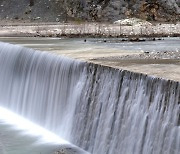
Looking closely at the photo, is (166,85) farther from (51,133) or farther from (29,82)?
(29,82)

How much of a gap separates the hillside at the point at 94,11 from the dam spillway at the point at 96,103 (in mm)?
30323

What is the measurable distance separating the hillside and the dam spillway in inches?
1194

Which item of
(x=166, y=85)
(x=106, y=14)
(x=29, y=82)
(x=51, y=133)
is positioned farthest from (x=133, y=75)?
(x=106, y=14)

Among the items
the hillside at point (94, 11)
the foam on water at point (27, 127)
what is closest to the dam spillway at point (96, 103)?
the foam on water at point (27, 127)

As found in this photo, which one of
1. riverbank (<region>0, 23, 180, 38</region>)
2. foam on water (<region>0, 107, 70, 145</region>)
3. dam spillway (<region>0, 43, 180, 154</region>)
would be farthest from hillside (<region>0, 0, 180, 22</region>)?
foam on water (<region>0, 107, 70, 145</region>)

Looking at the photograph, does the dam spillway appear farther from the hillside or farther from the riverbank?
the hillside

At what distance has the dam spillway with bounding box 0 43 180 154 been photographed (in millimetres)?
11352

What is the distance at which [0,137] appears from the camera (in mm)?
16078

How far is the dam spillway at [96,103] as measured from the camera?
37.2 ft

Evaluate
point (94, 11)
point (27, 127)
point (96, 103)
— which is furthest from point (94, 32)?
point (96, 103)

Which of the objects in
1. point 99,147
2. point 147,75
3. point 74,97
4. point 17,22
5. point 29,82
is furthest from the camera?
point 17,22

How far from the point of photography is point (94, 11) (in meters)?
51.0

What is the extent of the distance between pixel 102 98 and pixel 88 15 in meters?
37.8

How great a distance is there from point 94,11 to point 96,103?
37.6m
